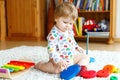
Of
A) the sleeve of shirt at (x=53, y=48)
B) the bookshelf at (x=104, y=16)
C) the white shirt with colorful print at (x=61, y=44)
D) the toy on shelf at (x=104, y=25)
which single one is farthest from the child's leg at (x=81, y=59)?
the toy on shelf at (x=104, y=25)

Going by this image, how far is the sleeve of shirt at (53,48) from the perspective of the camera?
52.6 inches

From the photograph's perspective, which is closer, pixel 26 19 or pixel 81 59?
pixel 81 59

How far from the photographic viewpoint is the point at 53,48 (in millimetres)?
1367

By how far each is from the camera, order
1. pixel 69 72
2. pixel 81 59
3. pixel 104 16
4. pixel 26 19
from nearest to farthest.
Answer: pixel 69 72, pixel 81 59, pixel 104 16, pixel 26 19

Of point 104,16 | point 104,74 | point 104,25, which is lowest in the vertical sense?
point 104,74

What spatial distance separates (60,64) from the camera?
1.29 m

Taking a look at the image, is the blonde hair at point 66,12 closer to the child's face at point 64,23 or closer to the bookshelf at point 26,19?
the child's face at point 64,23


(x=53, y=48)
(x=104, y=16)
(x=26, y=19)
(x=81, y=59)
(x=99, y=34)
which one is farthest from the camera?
(x=26, y=19)

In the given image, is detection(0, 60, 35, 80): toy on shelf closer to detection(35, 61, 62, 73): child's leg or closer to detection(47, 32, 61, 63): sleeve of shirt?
detection(35, 61, 62, 73): child's leg

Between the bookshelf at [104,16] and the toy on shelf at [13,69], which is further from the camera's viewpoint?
the bookshelf at [104,16]

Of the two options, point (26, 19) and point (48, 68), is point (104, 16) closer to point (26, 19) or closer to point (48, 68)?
point (26, 19)

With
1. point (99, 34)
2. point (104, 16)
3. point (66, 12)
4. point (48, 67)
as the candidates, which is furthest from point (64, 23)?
point (104, 16)

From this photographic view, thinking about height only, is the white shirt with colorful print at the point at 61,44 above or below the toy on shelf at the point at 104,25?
below

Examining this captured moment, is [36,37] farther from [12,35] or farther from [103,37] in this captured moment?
[103,37]
